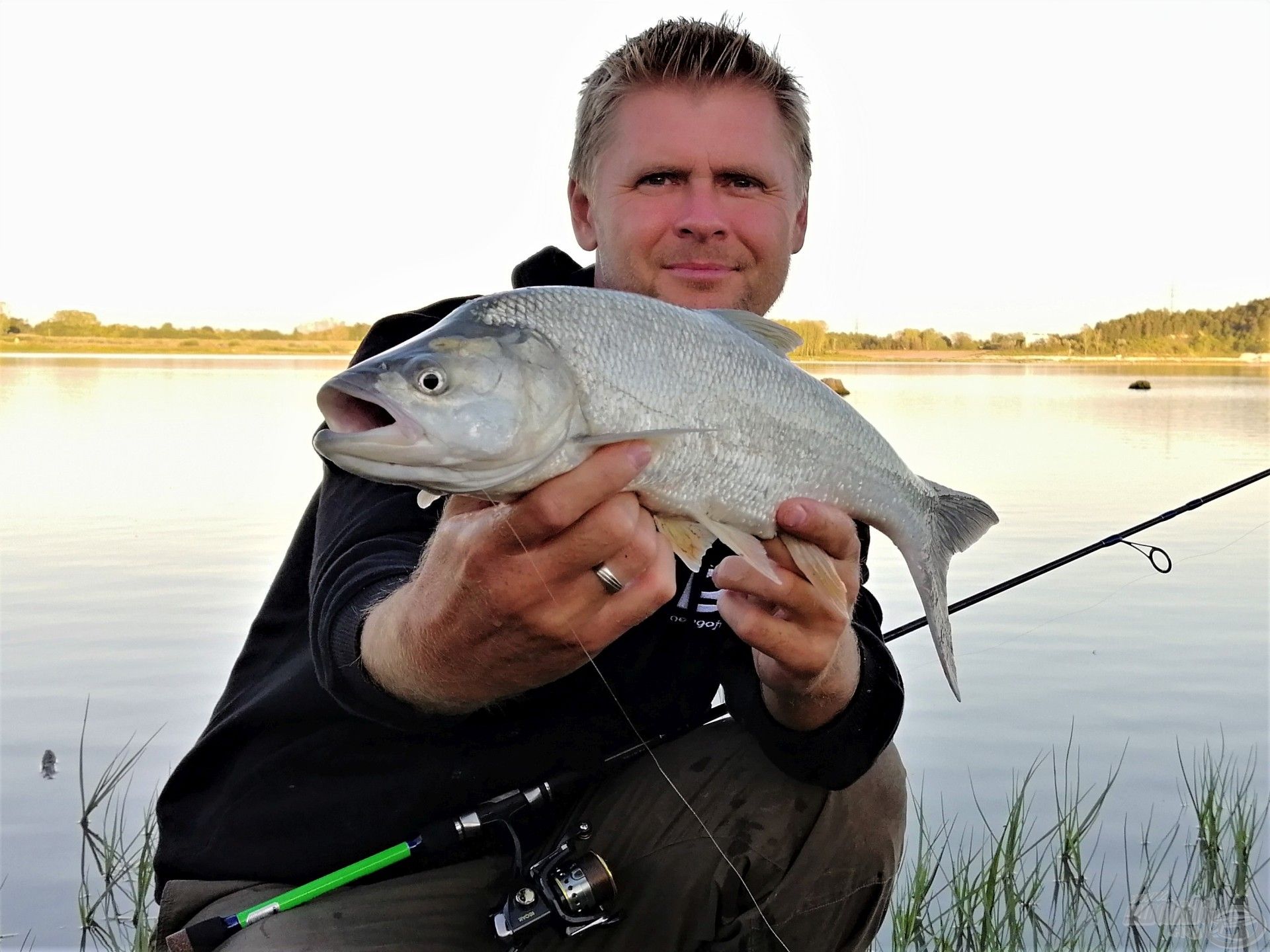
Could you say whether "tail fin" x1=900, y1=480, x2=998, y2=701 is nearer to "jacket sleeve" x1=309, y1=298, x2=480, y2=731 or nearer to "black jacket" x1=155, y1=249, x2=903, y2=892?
"black jacket" x1=155, y1=249, x2=903, y2=892

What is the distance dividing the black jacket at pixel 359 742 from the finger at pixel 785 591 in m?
0.51

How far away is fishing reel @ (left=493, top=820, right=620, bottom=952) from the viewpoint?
9.09ft

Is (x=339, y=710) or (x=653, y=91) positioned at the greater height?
(x=653, y=91)

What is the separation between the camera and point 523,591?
211cm

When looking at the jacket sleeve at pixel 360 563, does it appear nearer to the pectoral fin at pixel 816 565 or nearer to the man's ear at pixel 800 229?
the pectoral fin at pixel 816 565

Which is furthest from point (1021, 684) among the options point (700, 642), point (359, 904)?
point (359, 904)

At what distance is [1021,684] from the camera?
684 cm

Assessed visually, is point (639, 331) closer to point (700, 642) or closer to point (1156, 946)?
point (700, 642)

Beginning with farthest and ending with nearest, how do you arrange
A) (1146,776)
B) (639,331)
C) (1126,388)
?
(1126,388), (1146,776), (639,331)

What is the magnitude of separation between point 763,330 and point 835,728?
38.5 inches

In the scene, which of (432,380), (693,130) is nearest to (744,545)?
(432,380)

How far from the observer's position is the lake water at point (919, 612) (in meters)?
5.56

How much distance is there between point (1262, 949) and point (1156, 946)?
30cm

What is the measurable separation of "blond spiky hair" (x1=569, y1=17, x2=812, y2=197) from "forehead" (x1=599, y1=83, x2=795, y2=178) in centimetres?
4
